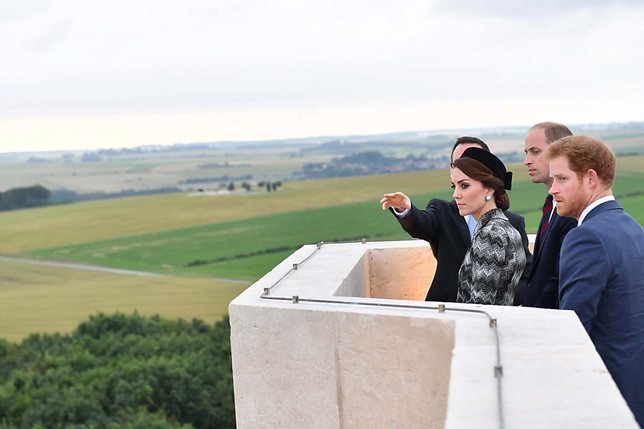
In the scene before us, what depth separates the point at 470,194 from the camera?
370 centimetres

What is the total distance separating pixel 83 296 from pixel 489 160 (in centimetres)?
6550

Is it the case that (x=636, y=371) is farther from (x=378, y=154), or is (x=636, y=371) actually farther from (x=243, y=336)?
(x=378, y=154)

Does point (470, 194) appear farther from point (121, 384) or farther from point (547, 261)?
point (121, 384)

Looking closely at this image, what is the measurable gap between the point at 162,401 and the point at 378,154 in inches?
3135

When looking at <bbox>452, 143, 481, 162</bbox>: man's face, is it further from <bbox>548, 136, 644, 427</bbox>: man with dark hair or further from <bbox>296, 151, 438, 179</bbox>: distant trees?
<bbox>296, 151, 438, 179</bbox>: distant trees

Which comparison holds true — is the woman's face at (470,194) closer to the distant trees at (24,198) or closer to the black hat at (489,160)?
the black hat at (489,160)

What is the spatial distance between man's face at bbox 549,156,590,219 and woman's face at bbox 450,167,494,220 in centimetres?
67

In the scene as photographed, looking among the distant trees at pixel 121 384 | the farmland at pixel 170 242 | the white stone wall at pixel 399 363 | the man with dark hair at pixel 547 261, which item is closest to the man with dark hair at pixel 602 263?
the white stone wall at pixel 399 363

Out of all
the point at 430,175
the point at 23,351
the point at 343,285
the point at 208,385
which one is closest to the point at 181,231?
the point at 430,175

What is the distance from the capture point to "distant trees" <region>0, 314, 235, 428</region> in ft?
83.9

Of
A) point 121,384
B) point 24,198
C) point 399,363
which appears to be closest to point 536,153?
point 399,363

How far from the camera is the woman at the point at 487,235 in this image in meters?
3.52

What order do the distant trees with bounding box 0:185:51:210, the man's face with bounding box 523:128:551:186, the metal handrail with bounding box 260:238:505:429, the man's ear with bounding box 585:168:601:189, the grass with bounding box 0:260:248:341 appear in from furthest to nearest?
the distant trees with bounding box 0:185:51:210
the grass with bounding box 0:260:248:341
the man's face with bounding box 523:128:551:186
the man's ear with bounding box 585:168:601:189
the metal handrail with bounding box 260:238:505:429

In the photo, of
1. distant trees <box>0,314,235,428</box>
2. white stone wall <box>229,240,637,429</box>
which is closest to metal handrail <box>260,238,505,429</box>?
white stone wall <box>229,240,637,429</box>
